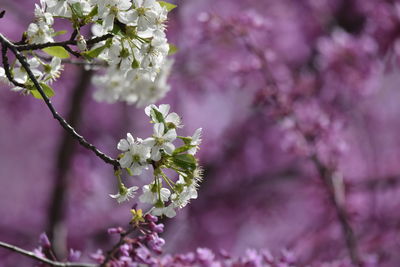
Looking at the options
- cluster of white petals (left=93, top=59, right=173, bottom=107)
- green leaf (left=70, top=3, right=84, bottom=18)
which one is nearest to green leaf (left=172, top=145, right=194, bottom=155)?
green leaf (left=70, top=3, right=84, bottom=18)

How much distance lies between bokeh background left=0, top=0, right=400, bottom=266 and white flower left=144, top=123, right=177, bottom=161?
88.1 inches

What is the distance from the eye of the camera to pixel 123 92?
2.73 m

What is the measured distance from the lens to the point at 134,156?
1711 millimetres

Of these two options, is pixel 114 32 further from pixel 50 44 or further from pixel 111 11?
pixel 50 44

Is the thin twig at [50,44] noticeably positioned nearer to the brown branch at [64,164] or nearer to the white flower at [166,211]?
the white flower at [166,211]

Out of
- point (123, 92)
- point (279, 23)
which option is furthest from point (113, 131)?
point (123, 92)

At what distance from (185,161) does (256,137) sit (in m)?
5.15

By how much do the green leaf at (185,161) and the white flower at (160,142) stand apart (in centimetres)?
3

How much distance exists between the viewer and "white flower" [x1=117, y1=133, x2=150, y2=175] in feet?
5.58

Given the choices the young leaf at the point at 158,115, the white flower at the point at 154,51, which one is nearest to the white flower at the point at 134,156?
the young leaf at the point at 158,115

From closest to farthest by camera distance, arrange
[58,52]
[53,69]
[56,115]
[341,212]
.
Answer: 1. [56,115]
2. [58,52]
3. [53,69]
4. [341,212]

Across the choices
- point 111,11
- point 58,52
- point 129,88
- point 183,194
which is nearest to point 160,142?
point 183,194

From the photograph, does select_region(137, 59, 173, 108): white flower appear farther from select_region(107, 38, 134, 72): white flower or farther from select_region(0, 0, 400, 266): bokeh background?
select_region(0, 0, 400, 266): bokeh background

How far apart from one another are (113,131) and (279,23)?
2313mm
